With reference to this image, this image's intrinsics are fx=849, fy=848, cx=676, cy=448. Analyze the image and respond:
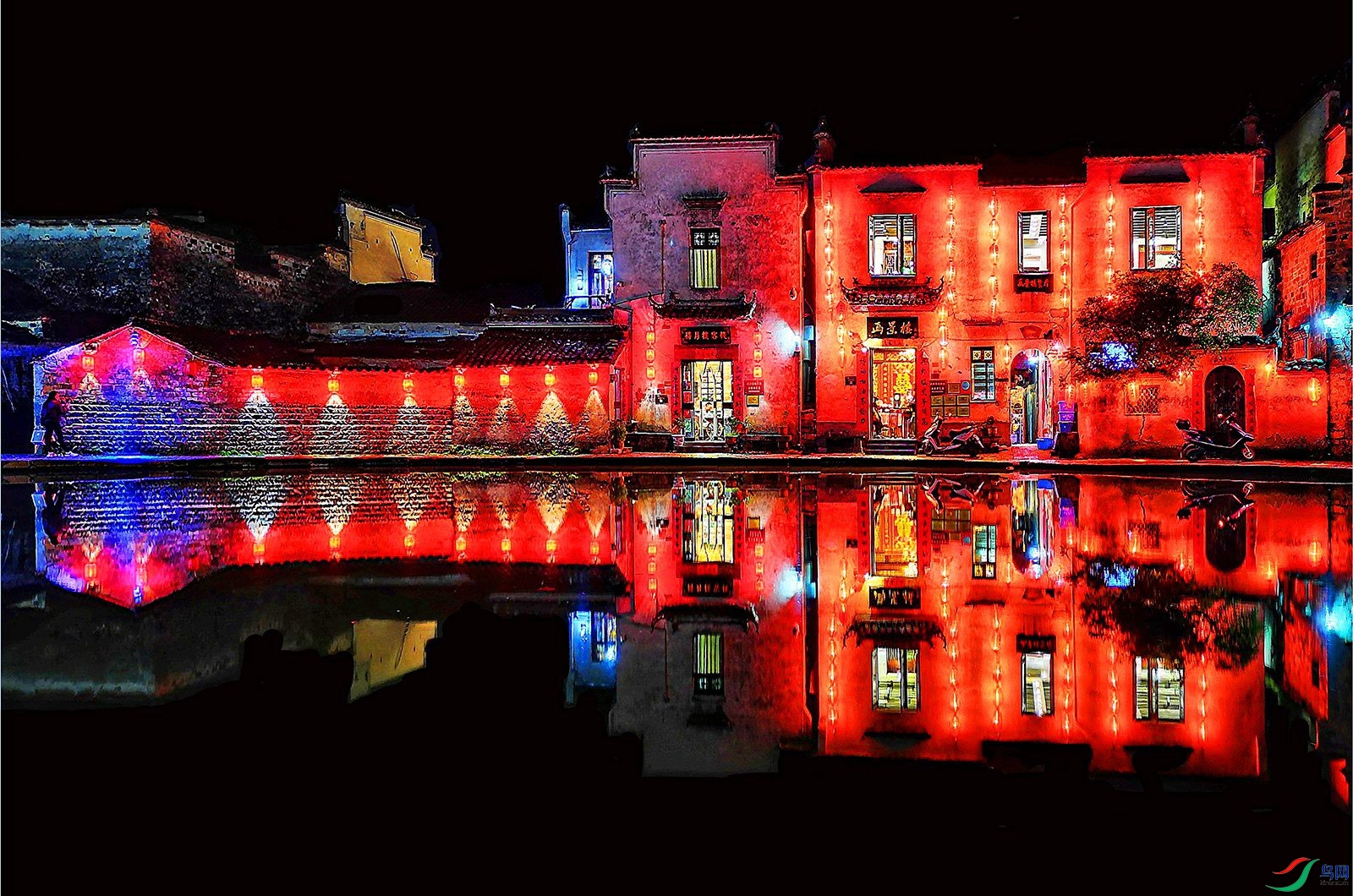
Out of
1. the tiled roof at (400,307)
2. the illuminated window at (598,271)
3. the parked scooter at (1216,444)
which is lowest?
the parked scooter at (1216,444)

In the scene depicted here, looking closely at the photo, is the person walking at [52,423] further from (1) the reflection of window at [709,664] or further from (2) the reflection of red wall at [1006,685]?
(1) the reflection of window at [709,664]

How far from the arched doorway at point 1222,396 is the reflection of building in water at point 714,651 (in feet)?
60.1

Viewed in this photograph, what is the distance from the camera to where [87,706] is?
3.69 m

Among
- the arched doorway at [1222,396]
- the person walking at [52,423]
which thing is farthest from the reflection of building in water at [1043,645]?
the person walking at [52,423]

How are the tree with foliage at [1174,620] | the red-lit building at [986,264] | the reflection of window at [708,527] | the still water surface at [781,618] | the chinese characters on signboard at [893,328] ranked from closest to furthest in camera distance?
the still water surface at [781,618] < the tree with foliage at [1174,620] < the reflection of window at [708,527] < the red-lit building at [986,264] < the chinese characters on signboard at [893,328]

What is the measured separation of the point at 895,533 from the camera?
29.2 feet

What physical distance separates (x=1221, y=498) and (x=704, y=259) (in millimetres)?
17269

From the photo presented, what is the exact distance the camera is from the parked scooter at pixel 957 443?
2292cm

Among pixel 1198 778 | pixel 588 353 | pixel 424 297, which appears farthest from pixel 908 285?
pixel 1198 778

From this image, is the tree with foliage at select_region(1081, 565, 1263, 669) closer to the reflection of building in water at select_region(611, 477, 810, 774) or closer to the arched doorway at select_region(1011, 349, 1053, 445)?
the reflection of building in water at select_region(611, 477, 810, 774)

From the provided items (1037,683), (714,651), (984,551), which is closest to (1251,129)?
(984,551)

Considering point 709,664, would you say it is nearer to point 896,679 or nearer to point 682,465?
point 896,679

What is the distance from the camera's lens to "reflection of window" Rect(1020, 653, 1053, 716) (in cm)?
368

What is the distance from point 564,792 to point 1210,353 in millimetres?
24173
